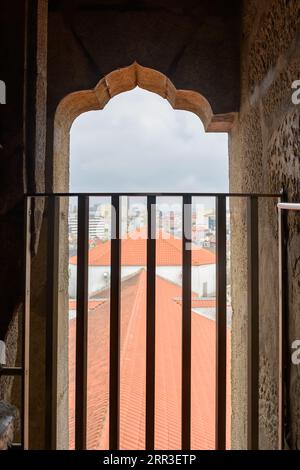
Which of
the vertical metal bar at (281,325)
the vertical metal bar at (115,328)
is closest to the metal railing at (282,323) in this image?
the vertical metal bar at (281,325)

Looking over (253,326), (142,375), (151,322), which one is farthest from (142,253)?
(142,375)

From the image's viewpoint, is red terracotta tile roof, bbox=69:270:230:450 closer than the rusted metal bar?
No

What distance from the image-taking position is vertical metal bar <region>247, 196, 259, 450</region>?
138 cm

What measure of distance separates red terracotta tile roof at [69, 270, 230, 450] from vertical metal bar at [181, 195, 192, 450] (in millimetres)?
1072

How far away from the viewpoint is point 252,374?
139cm

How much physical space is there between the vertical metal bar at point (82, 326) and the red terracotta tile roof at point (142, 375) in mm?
1044

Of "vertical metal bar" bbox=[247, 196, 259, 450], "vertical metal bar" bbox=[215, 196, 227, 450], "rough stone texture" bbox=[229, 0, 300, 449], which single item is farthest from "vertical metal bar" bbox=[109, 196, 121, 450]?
"rough stone texture" bbox=[229, 0, 300, 449]

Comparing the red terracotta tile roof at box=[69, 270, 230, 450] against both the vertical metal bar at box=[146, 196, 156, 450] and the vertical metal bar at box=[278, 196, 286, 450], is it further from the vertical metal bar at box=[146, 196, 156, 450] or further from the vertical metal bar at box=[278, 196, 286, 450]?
the vertical metal bar at box=[278, 196, 286, 450]

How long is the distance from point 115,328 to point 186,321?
29cm

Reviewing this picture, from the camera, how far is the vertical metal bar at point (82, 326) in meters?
1.41

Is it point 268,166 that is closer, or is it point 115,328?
point 115,328

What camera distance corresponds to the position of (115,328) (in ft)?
4.60

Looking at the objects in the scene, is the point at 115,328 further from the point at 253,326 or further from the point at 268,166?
the point at 268,166

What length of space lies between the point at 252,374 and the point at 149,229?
2.34ft
